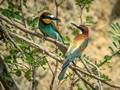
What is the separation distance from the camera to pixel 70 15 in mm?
6496

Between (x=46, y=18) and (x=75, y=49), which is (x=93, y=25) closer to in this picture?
(x=46, y=18)

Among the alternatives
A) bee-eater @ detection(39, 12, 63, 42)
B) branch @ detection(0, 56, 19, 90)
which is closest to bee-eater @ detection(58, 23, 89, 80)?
bee-eater @ detection(39, 12, 63, 42)

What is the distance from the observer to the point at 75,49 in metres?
3.16

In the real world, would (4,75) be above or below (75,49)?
below

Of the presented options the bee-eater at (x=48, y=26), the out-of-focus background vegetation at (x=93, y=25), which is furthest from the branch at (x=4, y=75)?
the out-of-focus background vegetation at (x=93, y=25)

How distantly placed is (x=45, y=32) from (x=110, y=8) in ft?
11.2

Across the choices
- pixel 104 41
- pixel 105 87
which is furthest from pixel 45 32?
pixel 104 41

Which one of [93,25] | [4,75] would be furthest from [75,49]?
[93,25]

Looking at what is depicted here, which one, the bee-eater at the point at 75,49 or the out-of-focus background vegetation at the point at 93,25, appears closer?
the bee-eater at the point at 75,49

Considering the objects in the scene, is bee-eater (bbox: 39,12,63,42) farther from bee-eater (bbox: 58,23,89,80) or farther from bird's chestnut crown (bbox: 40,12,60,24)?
Result: bee-eater (bbox: 58,23,89,80)

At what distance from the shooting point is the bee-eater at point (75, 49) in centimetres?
303

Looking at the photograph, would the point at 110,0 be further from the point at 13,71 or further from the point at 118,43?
the point at 118,43

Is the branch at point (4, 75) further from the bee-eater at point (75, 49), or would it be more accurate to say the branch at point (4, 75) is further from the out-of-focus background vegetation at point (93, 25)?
the out-of-focus background vegetation at point (93, 25)

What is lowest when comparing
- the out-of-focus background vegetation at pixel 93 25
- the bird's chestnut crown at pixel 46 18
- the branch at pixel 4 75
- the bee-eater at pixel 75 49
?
the out-of-focus background vegetation at pixel 93 25
